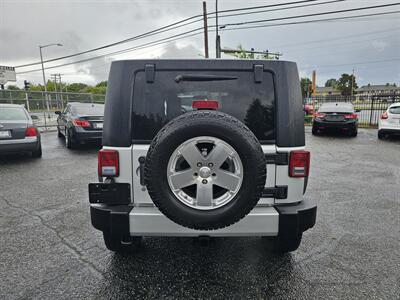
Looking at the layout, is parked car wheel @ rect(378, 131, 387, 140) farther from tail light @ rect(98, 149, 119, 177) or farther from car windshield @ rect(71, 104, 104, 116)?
tail light @ rect(98, 149, 119, 177)

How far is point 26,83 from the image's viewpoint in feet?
82.3

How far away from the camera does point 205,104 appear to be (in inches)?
91.3

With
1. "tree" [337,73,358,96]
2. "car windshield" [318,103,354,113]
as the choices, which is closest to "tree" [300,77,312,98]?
"tree" [337,73,358,96]

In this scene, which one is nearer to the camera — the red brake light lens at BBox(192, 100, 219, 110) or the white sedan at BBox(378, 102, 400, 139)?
the red brake light lens at BBox(192, 100, 219, 110)

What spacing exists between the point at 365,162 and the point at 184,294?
22.4ft

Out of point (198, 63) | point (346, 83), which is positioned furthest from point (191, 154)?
point (346, 83)

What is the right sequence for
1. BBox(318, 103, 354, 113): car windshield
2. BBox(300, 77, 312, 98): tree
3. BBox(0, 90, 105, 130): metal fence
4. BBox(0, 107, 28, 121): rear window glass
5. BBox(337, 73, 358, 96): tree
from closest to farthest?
BBox(0, 107, 28, 121): rear window glass, BBox(318, 103, 354, 113): car windshield, BBox(0, 90, 105, 130): metal fence, BBox(300, 77, 312, 98): tree, BBox(337, 73, 358, 96): tree

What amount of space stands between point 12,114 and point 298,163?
739 cm

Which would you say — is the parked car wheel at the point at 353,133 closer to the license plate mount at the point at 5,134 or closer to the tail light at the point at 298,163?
the tail light at the point at 298,163

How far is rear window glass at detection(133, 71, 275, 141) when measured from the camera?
239 cm

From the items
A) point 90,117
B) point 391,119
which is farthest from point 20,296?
point 391,119

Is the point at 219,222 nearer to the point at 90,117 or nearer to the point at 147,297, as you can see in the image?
the point at 147,297

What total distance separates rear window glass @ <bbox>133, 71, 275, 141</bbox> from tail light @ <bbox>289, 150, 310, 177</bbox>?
25 centimetres

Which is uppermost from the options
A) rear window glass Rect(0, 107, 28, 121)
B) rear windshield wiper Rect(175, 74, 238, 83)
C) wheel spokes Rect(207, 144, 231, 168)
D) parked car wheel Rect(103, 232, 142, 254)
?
rear windshield wiper Rect(175, 74, 238, 83)
